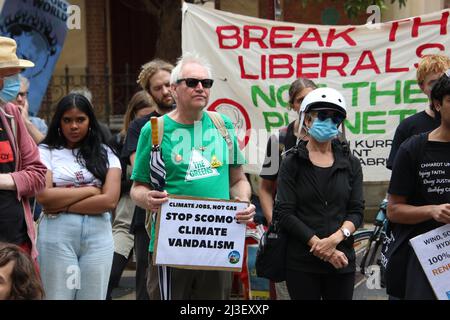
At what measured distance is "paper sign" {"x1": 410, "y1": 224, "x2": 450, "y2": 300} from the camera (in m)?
4.47

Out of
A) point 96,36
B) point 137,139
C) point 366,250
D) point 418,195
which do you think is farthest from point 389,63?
point 96,36

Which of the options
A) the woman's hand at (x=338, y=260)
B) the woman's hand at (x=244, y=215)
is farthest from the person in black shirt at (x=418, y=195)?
the woman's hand at (x=244, y=215)

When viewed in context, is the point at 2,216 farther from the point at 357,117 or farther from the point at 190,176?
the point at 357,117

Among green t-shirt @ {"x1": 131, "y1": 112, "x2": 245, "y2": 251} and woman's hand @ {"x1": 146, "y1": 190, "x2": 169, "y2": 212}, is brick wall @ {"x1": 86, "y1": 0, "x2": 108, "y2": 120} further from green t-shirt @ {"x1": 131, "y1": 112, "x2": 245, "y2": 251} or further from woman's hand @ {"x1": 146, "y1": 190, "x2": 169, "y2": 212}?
woman's hand @ {"x1": 146, "y1": 190, "x2": 169, "y2": 212}

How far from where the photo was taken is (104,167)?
576cm

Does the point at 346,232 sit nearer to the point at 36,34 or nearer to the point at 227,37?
the point at 227,37

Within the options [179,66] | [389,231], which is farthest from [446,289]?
[179,66]

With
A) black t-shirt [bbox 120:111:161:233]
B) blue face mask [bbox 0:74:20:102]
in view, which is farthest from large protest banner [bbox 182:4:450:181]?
blue face mask [bbox 0:74:20:102]

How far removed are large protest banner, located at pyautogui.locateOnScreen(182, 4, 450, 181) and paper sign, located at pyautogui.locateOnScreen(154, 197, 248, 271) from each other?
2863 mm

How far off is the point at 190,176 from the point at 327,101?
3.12 ft

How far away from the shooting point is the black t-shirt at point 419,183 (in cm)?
450
